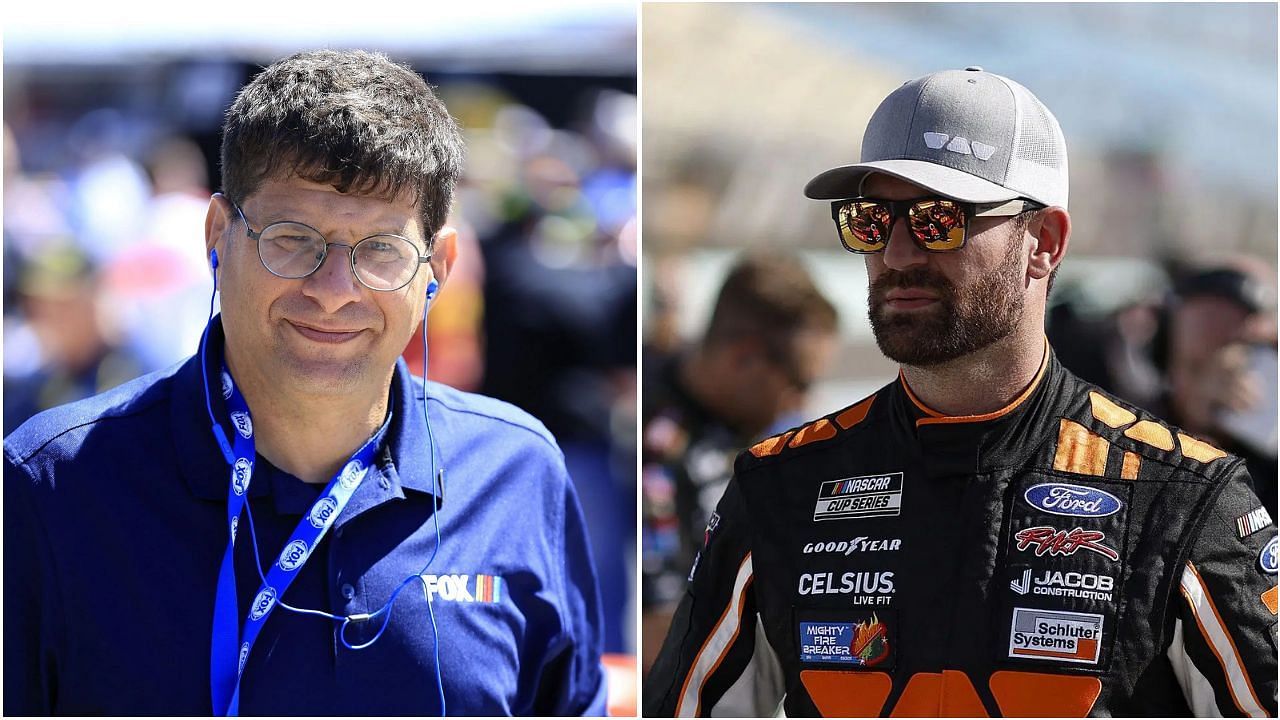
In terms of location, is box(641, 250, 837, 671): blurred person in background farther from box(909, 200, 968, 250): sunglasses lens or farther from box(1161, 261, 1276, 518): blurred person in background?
box(909, 200, 968, 250): sunglasses lens

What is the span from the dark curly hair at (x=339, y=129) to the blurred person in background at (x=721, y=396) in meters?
2.02

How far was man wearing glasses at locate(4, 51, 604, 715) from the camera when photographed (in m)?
2.61

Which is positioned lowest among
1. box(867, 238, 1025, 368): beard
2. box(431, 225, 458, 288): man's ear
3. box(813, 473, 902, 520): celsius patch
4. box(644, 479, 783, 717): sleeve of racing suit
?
box(644, 479, 783, 717): sleeve of racing suit

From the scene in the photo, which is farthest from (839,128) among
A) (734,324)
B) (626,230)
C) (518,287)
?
Result: (734,324)

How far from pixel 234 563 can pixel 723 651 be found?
104 centimetres

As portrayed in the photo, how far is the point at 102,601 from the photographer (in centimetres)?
260

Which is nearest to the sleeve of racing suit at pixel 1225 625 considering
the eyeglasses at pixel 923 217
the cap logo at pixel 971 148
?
the eyeglasses at pixel 923 217

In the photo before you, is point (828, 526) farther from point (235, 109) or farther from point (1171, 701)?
point (235, 109)

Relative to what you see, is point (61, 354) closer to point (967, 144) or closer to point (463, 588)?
point (463, 588)

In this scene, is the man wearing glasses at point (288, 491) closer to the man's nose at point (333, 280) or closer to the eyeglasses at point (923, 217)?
the man's nose at point (333, 280)

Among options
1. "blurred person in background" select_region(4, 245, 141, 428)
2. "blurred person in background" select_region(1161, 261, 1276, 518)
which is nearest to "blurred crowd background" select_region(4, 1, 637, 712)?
"blurred person in background" select_region(4, 245, 141, 428)

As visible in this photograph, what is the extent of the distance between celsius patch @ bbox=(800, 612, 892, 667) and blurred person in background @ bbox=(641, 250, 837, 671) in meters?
1.66

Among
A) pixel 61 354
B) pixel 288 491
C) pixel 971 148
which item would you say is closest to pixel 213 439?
pixel 288 491

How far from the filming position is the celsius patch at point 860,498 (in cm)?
285
